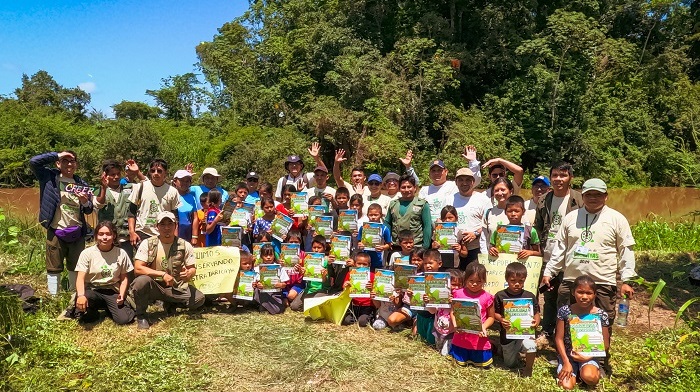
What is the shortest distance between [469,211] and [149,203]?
3794 millimetres

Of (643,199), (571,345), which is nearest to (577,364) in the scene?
(571,345)

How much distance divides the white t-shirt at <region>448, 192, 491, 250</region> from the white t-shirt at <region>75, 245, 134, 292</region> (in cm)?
375

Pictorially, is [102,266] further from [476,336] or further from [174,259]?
[476,336]

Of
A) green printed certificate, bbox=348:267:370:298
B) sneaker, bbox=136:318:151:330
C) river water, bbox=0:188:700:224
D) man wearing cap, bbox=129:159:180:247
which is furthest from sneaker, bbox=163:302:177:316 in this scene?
river water, bbox=0:188:700:224

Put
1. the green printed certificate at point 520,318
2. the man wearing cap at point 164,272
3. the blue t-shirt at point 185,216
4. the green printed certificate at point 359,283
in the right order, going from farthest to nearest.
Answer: the blue t-shirt at point 185,216, the green printed certificate at point 359,283, the man wearing cap at point 164,272, the green printed certificate at point 520,318

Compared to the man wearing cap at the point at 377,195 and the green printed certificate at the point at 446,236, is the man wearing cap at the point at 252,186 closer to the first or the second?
the man wearing cap at the point at 377,195

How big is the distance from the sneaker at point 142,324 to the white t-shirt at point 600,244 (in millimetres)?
4351

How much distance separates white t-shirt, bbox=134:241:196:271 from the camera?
227 inches

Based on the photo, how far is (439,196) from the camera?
245 inches

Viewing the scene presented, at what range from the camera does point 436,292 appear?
16.6ft

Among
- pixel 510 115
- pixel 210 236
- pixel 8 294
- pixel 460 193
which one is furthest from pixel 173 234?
pixel 510 115

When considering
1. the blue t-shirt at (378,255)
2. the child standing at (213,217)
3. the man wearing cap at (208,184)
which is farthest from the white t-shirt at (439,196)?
the man wearing cap at (208,184)

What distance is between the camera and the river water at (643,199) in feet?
60.5

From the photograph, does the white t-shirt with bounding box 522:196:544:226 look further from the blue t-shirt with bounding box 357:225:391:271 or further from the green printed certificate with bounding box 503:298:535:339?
the blue t-shirt with bounding box 357:225:391:271
